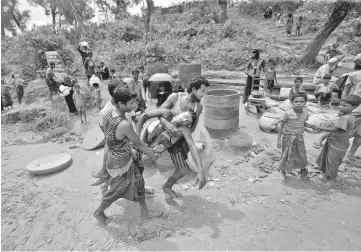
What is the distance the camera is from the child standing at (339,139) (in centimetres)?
294

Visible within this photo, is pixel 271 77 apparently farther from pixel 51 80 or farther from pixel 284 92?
pixel 51 80

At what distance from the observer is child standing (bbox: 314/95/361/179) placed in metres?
2.94

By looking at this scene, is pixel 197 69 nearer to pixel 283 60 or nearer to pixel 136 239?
pixel 283 60

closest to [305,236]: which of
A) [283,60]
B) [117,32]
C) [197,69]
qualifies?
[197,69]

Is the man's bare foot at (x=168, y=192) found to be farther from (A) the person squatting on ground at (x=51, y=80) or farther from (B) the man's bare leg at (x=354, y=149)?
(A) the person squatting on ground at (x=51, y=80)

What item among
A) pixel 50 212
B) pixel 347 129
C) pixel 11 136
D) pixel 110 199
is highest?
pixel 347 129

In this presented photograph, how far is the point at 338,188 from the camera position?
326 centimetres

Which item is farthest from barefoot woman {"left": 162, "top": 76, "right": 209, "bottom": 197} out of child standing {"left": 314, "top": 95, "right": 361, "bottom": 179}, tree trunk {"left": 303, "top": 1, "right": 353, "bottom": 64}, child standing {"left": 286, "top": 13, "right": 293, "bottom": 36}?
child standing {"left": 286, "top": 13, "right": 293, "bottom": 36}


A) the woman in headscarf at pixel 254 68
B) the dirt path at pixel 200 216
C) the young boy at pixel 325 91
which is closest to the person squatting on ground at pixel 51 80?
the dirt path at pixel 200 216

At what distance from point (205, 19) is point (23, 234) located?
19837mm

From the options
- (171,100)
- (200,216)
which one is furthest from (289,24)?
(200,216)

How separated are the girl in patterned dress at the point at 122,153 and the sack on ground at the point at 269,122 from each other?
3539 mm

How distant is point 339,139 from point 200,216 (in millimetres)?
2237

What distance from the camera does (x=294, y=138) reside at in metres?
3.26
